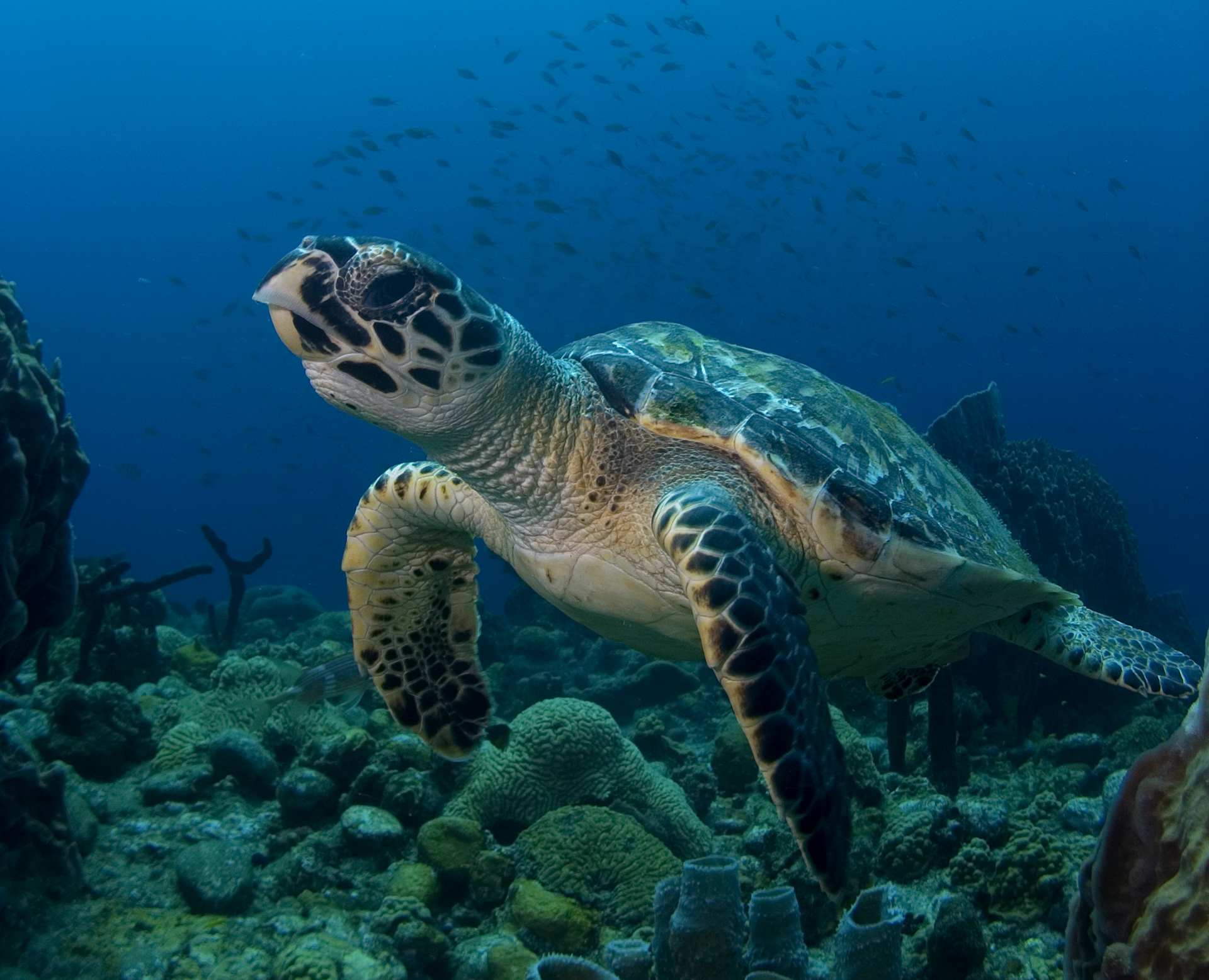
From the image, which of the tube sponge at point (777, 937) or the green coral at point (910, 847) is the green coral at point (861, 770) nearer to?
the green coral at point (910, 847)

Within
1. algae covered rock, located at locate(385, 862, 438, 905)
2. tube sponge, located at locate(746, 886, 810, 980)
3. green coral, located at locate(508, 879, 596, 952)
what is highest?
tube sponge, located at locate(746, 886, 810, 980)

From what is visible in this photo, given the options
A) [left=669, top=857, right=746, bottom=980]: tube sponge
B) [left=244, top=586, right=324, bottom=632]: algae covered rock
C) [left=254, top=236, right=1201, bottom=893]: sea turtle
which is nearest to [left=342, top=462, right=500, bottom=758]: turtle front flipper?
[left=254, top=236, right=1201, bottom=893]: sea turtle

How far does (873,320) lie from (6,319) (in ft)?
264

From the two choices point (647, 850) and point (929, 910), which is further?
point (647, 850)

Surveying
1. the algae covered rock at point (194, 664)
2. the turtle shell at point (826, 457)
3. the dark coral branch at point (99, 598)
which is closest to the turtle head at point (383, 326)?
the turtle shell at point (826, 457)

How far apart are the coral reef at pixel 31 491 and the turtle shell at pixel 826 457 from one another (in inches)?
120

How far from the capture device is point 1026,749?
698 centimetres

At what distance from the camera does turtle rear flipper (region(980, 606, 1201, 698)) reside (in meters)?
4.27

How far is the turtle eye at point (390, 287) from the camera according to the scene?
3.01 meters

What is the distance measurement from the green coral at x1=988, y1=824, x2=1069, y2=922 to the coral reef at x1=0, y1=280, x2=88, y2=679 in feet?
17.4

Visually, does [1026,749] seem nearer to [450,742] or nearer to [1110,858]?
[450,742]

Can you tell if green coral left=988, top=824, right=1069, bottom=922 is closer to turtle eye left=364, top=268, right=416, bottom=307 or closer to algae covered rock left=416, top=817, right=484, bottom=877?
algae covered rock left=416, top=817, right=484, bottom=877

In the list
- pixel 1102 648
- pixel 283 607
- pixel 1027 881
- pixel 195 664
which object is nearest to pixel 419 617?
pixel 1027 881

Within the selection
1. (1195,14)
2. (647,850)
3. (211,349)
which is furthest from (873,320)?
(647,850)
